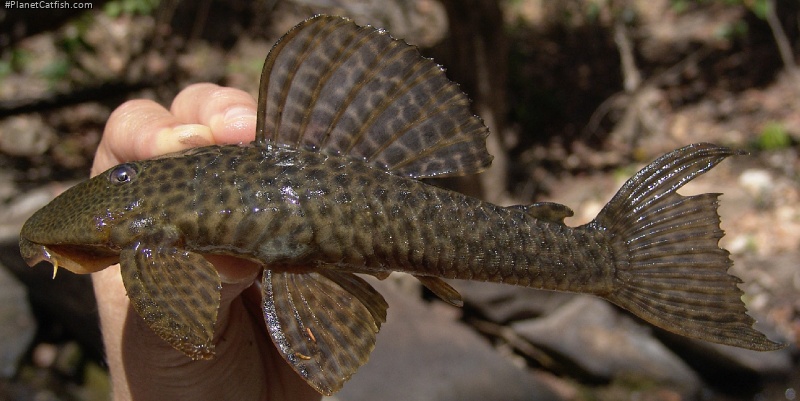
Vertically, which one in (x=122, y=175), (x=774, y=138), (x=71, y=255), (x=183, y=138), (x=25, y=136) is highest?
(x=774, y=138)

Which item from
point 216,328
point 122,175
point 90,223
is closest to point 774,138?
point 216,328

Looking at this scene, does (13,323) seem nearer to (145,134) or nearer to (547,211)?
(145,134)

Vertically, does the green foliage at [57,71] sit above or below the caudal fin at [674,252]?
below

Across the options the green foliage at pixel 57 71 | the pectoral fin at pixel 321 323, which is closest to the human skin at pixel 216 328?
the pectoral fin at pixel 321 323

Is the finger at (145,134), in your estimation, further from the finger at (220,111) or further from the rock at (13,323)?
the rock at (13,323)

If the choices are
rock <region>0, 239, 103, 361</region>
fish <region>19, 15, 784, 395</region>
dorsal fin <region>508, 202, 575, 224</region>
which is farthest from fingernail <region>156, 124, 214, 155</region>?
rock <region>0, 239, 103, 361</region>

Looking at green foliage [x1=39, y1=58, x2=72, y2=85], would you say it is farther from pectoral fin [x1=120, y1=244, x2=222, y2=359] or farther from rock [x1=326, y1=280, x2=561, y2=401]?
pectoral fin [x1=120, y1=244, x2=222, y2=359]
